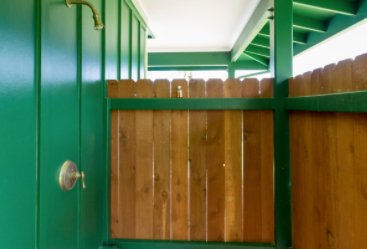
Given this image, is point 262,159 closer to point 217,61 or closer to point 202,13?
point 202,13

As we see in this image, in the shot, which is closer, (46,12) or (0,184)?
(0,184)

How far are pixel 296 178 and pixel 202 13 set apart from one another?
2302 millimetres

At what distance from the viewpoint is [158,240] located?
1.75 m

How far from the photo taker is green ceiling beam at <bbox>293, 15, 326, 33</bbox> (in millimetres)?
2809

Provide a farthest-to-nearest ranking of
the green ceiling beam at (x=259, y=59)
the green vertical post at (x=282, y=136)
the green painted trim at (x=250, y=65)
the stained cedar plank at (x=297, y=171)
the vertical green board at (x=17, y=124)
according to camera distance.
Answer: the green painted trim at (x=250, y=65) < the green ceiling beam at (x=259, y=59) < the green vertical post at (x=282, y=136) < the stained cedar plank at (x=297, y=171) < the vertical green board at (x=17, y=124)

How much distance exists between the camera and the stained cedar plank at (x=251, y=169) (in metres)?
1.72

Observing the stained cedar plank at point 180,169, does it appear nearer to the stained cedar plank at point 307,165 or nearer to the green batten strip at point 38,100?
the stained cedar plank at point 307,165

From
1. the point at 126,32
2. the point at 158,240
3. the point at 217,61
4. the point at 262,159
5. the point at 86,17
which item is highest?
the point at 217,61

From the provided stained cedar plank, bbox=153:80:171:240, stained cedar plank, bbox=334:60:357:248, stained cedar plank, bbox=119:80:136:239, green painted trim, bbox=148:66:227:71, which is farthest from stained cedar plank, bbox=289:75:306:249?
green painted trim, bbox=148:66:227:71

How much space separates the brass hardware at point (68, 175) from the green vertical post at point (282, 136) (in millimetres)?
1420

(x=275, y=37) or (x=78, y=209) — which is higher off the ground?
(x=275, y=37)

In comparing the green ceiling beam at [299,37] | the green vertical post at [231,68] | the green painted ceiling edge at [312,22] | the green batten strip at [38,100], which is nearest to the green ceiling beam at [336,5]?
the green painted ceiling edge at [312,22]

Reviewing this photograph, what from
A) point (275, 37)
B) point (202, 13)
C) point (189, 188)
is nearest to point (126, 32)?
point (202, 13)

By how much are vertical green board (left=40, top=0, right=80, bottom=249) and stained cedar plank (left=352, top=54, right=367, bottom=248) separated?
1431mm
